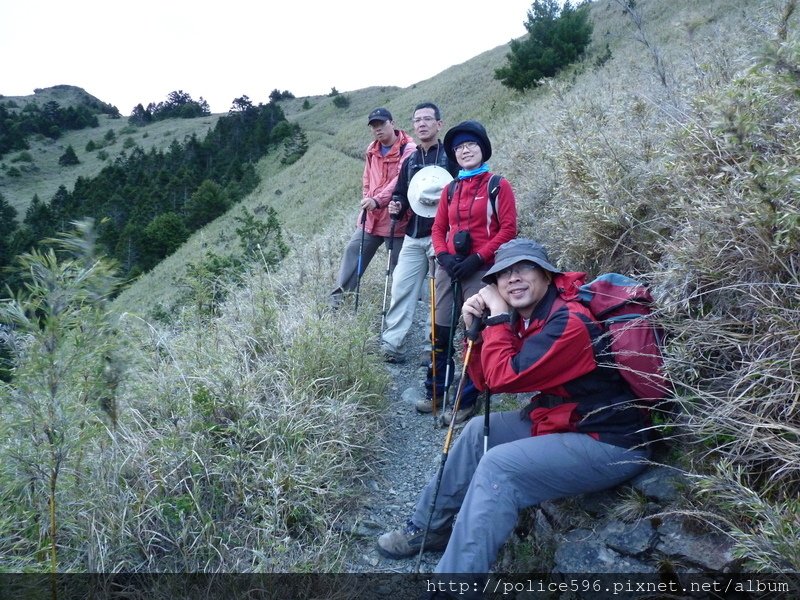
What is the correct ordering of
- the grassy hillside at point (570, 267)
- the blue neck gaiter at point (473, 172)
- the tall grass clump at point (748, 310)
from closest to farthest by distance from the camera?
1. the tall grass clump at point (748, 310)
2. the grassy hillside at point (570, 267)
3. the blue neck gaiter at point (473, 172)

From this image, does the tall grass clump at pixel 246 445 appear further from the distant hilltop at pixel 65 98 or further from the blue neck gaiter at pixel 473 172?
the distant hilltop at pixel 65 98

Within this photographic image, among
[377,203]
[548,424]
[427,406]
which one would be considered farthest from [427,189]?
[548,424]

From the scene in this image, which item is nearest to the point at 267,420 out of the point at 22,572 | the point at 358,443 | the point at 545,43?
the point at 358,443

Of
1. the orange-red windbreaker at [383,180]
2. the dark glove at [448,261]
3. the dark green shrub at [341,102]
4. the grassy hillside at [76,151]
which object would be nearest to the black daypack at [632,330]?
the dark glove at [448,261]

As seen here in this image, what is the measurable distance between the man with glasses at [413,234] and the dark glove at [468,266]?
0.88 m

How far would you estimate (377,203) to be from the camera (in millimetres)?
6137

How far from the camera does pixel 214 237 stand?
28562 millimetres

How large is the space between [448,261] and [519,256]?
4.99 ft

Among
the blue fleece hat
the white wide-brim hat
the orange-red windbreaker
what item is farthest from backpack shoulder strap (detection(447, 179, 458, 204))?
the orange-red windbreaker

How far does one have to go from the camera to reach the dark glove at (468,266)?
454 centimetres

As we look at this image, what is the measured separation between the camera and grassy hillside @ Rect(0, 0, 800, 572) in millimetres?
2494

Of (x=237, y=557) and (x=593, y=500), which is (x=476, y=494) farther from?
(x=237, y=557)

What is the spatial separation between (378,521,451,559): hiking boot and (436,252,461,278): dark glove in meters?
1.96

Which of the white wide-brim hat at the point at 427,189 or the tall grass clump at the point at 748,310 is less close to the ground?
the white wide-brim hat at the point at 427,189
